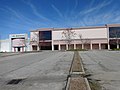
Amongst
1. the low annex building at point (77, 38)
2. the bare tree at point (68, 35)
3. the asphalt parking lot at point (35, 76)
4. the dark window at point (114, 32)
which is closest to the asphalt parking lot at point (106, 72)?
the asphalt parking lot at point (35, 76)

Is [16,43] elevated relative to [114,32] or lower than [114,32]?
lower

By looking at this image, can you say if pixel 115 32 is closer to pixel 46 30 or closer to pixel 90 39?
pixel 90 39

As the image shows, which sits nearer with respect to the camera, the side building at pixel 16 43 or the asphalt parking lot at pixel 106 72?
the asphalt parking lot at pixel 106 72

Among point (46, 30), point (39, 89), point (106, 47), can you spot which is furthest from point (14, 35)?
point (39, 89)

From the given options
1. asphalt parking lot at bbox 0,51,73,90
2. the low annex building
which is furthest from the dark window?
asphalt parking lot at bbox 0,51,73,90

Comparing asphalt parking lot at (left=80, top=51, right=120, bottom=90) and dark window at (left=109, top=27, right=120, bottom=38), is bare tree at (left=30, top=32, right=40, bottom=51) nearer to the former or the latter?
dark window at (left=109, top=27, right=120, bottom=38)

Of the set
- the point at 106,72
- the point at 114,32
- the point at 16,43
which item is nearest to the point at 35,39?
the point at 16,43

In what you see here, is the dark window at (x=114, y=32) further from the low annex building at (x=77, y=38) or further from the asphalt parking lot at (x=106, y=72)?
the asphalt parking lot at (x=106, y=72)

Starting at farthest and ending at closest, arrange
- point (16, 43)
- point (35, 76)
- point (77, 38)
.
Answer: point (16, 43), point (77, 38), point (35, 76)

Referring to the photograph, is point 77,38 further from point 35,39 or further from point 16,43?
point 16,43

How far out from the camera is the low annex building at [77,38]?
83.9 metres

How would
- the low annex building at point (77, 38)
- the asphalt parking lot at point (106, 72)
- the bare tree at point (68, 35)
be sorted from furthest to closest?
the bare tree at point (68, 35) → the low annex building at point (77, 38) → the asphalt parking lot at point (106, 72)

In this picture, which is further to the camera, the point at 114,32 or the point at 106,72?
the point at 114,32

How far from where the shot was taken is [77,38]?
297 ft
